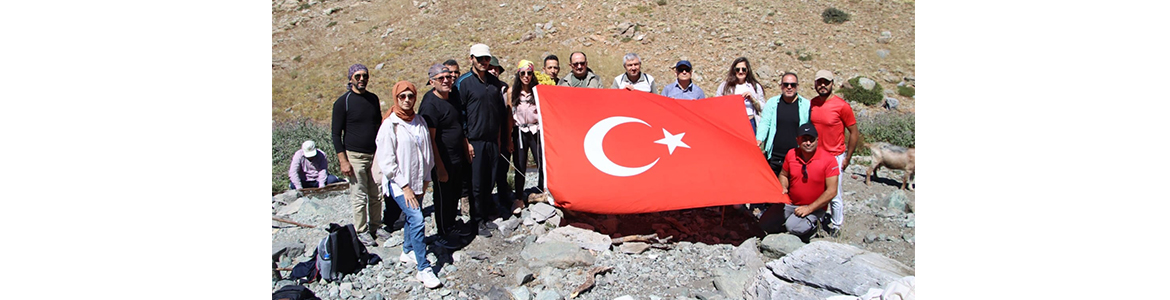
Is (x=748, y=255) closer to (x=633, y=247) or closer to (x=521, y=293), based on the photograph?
(x=633, y=247)

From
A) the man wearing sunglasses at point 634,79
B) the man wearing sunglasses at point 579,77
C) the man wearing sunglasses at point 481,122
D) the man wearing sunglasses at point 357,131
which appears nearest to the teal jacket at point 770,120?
the man wearing sunglasses at point 634,79

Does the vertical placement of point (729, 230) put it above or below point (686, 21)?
below

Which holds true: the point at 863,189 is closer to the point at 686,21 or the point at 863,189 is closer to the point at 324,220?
the point at 324,220

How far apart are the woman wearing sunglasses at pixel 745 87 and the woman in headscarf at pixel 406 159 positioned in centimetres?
326

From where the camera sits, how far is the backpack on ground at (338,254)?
4.75 meters

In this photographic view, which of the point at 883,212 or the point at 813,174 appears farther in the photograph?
the point at 883,212

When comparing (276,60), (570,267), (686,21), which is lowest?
(570,267)

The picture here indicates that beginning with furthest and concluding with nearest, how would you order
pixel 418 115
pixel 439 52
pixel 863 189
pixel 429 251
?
pixel 439 52 < pixel 863 189 < pixel 429 251 < pixel 418 115

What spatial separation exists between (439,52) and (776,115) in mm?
25819

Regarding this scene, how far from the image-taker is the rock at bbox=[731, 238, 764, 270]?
527 centimetres

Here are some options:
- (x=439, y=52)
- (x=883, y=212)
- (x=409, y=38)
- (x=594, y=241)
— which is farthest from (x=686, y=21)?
(x=594, y=241)

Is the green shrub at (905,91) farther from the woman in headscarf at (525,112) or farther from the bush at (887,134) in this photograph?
the woman in headscarf at (525,112)

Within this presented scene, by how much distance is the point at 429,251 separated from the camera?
542cm

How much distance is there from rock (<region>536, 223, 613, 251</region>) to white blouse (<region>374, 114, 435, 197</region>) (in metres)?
1.63
